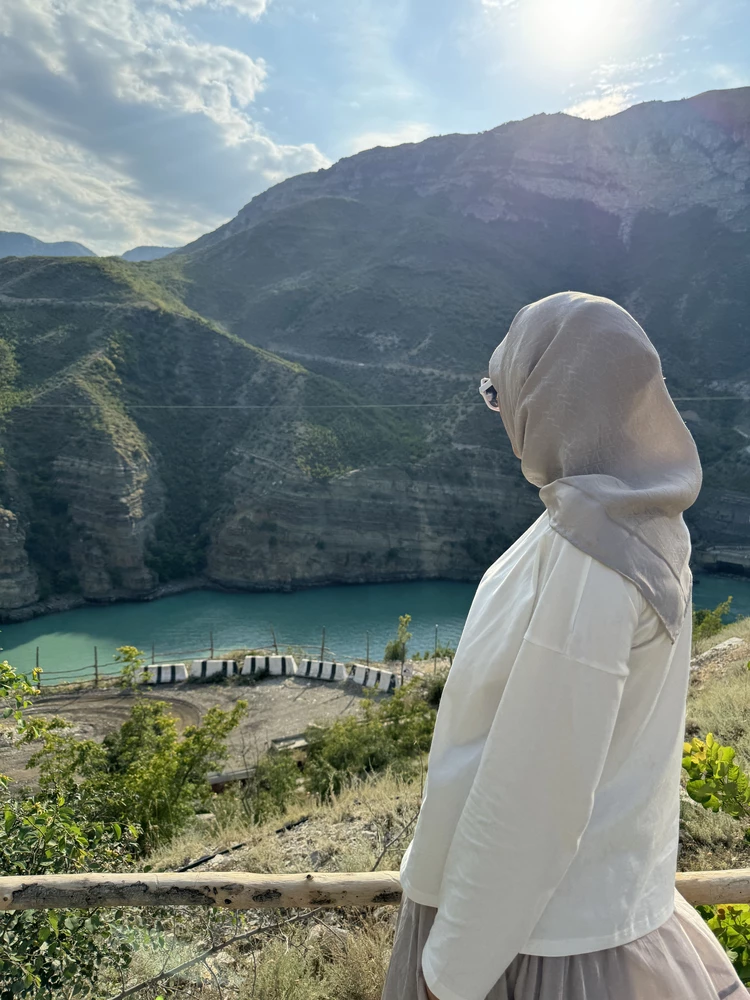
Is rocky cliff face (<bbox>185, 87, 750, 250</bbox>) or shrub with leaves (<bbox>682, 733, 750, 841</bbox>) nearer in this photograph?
shrub with leaves (<bbox>682, 733, 750, 841</bbox>)

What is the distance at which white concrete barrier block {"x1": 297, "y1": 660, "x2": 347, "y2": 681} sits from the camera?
49.2 feet

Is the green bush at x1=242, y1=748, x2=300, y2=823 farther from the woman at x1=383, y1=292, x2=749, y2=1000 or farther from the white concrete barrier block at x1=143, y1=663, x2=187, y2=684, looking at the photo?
the white concrete barrier block at x1=143, y1=663, x2=187, y2=684

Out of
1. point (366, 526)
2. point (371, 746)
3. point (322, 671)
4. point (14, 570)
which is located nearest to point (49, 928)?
point (371, 746)

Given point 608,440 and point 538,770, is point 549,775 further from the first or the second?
point 608,440

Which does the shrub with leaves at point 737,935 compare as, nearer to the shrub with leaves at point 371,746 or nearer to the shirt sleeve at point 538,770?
the shirt sleeve at point 538,770

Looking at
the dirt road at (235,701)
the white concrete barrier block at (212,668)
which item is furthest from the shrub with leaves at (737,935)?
the white concrete barrier block at (212,668)

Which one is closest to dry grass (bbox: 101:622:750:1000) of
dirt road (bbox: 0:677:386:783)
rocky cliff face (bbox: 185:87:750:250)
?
dirt road (bbox: 0:677:386:783)

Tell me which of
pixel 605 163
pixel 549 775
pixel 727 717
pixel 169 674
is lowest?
pixel 169 674

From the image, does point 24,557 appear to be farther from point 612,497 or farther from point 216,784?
point 612,497

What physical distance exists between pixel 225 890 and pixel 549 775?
0.99 m

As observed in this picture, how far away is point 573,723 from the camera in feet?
2.04

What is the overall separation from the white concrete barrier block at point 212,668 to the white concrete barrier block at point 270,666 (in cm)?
32

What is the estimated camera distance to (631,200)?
51.9 m

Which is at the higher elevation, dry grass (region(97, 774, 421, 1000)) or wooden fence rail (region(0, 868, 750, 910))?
wooden fence rail (region(0, 868, 750, 910))
